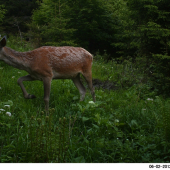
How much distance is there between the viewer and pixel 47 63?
553 centimetres

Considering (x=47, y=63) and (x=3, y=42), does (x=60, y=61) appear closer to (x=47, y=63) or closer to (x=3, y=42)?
(x=47, y=63)

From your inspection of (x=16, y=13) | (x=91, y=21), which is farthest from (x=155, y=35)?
(x=16, y=13)

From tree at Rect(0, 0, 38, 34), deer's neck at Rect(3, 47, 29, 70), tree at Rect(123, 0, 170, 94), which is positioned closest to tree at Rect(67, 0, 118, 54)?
tree at Rect(0, 0, 38, 34)

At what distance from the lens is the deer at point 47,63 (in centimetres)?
538

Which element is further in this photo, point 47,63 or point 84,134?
point 47,63

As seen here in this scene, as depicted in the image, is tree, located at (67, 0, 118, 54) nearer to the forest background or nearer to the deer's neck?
the forest background

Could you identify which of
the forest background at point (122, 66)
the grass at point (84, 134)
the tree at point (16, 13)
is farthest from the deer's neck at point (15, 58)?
the tree at point (16, 13)

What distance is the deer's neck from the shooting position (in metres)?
5.33

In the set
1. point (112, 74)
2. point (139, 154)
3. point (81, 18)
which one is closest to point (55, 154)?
point (139, 154)

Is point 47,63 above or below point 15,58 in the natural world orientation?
below

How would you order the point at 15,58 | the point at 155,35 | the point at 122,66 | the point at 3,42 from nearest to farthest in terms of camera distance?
the point at 3,42 → the point at 15,58 → the point at 155,35 → the point at 122,66

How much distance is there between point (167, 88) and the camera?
7.28 m

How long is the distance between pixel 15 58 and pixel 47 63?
2.30ft

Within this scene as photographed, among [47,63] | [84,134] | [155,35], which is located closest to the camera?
[84,134]
